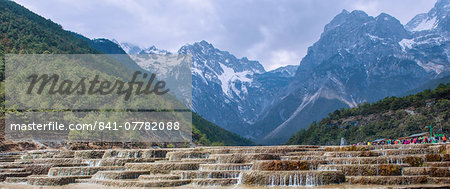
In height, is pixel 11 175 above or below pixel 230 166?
below

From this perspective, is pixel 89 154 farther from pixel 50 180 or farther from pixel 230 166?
pixel 230 166

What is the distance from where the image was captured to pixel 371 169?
88.8ft

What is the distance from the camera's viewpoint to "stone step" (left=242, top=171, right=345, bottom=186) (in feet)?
84.4

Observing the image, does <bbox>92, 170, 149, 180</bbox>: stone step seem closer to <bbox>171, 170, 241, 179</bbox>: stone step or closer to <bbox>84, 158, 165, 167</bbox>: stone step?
<bbox>171, 170, 241, 179</bbox>: stone step

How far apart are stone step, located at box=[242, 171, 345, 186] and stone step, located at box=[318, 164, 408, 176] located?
70.2 inches

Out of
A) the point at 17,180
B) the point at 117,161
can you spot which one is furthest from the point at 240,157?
the point at 17,180

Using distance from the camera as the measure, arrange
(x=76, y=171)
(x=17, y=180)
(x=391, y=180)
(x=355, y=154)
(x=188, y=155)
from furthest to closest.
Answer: (x=188, y=155) → (x=76, y=171) → (x=355, y=154) → (x=17, y=180) → (x=391, y=180)

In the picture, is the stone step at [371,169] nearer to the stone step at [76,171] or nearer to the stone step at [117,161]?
the stone step at [117,161]

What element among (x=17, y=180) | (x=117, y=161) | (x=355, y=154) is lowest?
(x=17, y=180)

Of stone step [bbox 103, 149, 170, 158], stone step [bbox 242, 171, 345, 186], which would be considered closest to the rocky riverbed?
stone step [bbox 242, 171, 345, 186]

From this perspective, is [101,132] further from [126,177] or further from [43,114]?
[126,177]

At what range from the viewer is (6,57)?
347 ft

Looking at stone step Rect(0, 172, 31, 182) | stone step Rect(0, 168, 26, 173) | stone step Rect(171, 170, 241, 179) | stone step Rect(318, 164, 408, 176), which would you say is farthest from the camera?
stone step Rect(0, 168, 26, 173)

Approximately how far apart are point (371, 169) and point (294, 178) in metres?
5.79
